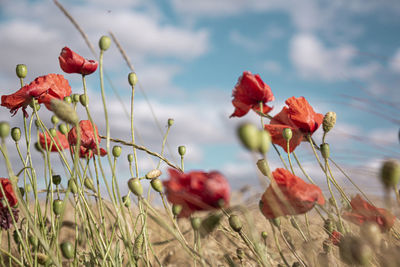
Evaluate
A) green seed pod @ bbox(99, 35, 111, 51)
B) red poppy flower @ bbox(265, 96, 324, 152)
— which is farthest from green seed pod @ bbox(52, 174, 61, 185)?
red poppy flower @ bbox(265, 96, 324, 152)

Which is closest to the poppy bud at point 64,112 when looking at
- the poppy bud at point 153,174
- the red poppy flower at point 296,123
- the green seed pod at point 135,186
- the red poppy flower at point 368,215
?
the green seed pod at point 135,186

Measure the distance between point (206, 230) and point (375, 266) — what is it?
47 cm

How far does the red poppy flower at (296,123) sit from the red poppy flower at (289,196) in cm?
31

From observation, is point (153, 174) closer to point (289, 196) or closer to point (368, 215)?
point (289, 196)

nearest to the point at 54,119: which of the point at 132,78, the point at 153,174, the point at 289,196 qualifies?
the point at 132,78

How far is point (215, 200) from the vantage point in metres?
0.75

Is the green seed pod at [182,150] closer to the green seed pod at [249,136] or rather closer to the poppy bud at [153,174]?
the poppy bud at [153,174]

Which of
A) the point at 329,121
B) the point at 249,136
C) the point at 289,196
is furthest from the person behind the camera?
the point at 329,121

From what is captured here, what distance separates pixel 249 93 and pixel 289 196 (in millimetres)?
463

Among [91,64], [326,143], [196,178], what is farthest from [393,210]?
[91,64]

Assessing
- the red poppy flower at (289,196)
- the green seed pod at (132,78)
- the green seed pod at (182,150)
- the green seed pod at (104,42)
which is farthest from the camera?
the green seed pod at (182,150)

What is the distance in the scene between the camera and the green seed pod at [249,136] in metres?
0.66

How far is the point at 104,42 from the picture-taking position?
1052mm

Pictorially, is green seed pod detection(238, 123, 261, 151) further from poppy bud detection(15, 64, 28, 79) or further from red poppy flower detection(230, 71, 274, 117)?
poppy bud detection(15, 64, 28, 79)
